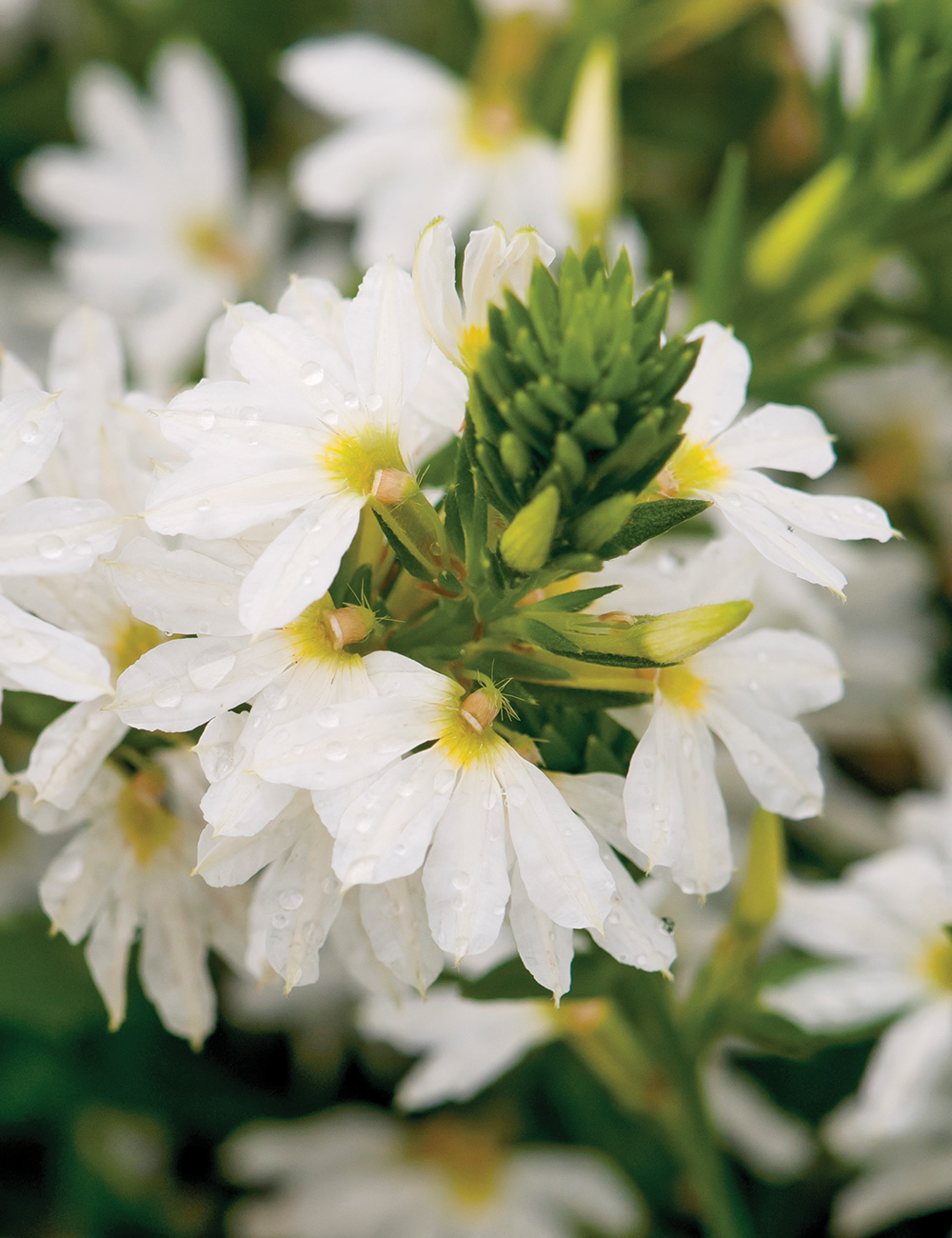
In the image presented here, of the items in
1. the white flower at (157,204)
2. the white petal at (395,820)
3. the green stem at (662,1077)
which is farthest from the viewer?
the white flower at (157,204)


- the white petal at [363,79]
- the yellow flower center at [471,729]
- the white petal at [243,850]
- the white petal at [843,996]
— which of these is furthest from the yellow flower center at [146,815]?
the white petal at [363,79]

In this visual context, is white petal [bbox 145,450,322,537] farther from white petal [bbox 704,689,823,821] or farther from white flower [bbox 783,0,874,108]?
white flower [bbox 783,0,874,108]

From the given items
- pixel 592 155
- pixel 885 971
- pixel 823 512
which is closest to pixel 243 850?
pixel 823 512

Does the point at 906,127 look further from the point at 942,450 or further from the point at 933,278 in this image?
the point at 942,450

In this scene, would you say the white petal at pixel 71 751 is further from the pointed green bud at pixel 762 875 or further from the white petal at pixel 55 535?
the pointed green bud at pixel 762 875

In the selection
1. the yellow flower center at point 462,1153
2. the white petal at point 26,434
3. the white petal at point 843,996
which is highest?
the white petal at point 26,434

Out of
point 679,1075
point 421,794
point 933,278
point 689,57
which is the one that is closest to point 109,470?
point 421,794
